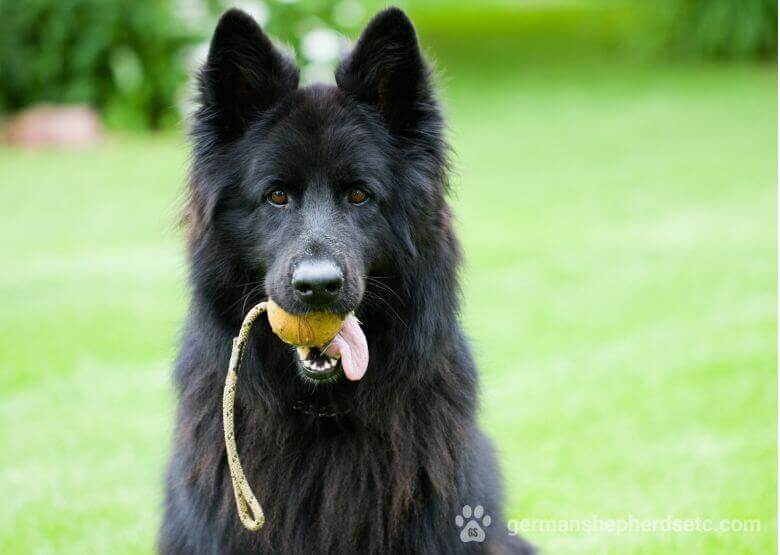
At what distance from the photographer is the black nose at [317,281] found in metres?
3.30

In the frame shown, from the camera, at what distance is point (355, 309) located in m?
3.55

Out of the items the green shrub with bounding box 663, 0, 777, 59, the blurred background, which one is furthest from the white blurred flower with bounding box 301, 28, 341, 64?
the green shrub with bounding box 663, 0, 777, 59

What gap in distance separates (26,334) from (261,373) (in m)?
5.52

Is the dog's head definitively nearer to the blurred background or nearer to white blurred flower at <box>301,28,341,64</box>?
the blurred background

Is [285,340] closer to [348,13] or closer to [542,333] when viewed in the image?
[542,333]

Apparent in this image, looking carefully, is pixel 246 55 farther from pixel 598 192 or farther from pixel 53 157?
pixel 53 157

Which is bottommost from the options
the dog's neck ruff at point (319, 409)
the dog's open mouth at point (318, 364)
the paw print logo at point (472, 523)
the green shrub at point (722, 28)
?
the green shrub at point (722, 28)

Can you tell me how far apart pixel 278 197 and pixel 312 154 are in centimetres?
21

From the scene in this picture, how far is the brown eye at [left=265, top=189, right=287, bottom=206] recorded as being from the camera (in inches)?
144

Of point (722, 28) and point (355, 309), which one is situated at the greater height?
point (355, 309)

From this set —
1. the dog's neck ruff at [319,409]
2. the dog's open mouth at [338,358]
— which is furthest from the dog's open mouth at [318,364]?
the dog's neck ruff at [319,409]

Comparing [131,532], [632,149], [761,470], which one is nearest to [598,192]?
[632,149]

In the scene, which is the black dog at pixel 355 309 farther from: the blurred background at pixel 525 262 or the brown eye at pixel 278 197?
the blurred background at pixel 525 262

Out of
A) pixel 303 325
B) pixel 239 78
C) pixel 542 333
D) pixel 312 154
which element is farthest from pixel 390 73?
pixel 542 333
